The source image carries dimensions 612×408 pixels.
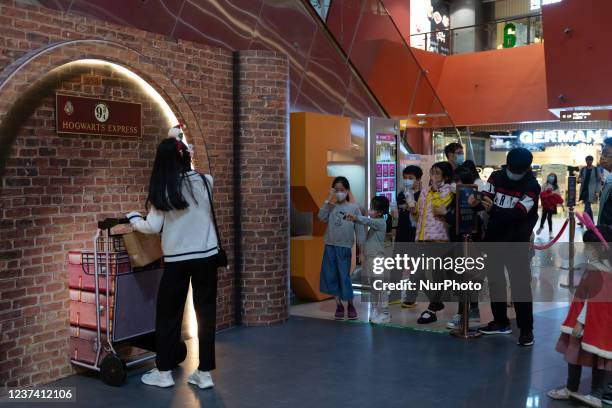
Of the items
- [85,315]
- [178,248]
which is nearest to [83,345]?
[85,315]

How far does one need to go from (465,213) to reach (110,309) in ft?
11.0

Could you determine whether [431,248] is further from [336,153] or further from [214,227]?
[214,227]

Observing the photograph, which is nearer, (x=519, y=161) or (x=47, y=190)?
(x=47, y=190)

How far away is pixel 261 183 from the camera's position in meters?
6.99

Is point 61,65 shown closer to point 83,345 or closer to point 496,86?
point 83,345

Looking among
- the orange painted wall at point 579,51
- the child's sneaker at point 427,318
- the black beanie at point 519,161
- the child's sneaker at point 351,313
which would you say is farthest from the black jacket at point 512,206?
the orange painted wall at point 579,51

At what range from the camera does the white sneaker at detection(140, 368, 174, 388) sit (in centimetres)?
502

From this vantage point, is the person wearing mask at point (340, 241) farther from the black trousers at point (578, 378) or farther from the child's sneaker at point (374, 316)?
the black trousers at point (578, 378)

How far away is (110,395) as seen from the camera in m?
4.84

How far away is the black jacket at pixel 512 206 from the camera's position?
20.0 feet

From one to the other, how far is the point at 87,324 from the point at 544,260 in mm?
8621

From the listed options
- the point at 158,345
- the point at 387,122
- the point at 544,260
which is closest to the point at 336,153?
the point at 387,122

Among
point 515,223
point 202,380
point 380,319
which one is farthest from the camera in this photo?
point 380,319

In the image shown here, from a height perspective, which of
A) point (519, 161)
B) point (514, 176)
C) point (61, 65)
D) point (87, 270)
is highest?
point (61, 65)
